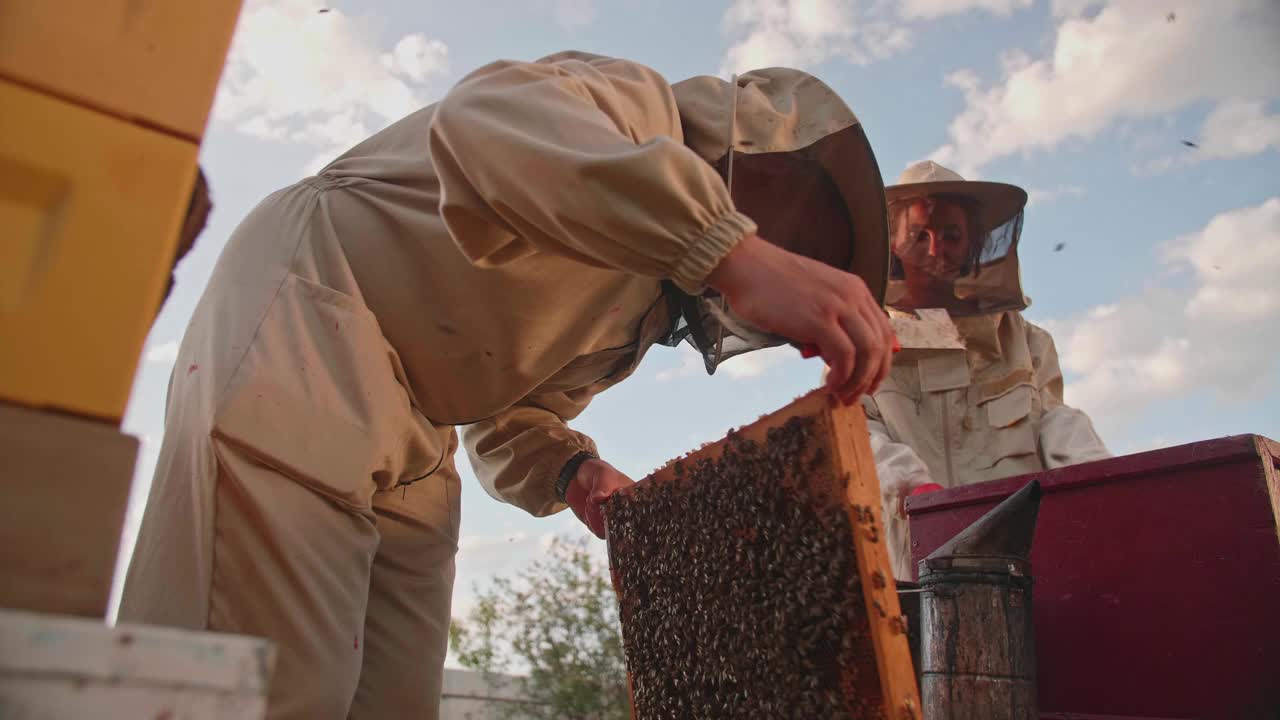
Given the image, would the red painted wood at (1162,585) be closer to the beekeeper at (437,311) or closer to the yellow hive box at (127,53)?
the beekeeper at (437,311)

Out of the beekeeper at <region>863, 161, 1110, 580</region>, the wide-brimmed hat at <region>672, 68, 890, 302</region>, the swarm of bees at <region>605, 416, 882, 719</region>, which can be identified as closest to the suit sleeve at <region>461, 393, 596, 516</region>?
the swarm of bees at <region>605, 416, 882, 719</region>

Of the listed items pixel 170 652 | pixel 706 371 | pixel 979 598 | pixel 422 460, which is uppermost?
pixel 706 371

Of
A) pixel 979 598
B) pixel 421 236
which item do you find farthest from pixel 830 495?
pixel 421 236

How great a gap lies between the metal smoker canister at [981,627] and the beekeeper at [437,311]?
58 cm

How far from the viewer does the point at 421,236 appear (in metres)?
2.31

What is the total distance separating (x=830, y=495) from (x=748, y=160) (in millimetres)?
1034

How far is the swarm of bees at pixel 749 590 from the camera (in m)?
1.87

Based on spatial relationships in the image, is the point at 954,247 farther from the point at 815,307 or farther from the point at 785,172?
the point at 815,307

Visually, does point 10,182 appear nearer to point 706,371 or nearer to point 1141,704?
point 706,371

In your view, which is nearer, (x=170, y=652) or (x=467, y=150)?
(x=170, y=652)

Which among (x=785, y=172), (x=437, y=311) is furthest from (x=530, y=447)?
(x=785, y=172)

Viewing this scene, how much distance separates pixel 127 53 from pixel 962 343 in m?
4.13

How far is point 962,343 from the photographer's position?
4.59m

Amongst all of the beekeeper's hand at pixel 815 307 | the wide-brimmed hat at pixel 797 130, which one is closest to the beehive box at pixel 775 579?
the beekeeper's hand at pixel 815 307
